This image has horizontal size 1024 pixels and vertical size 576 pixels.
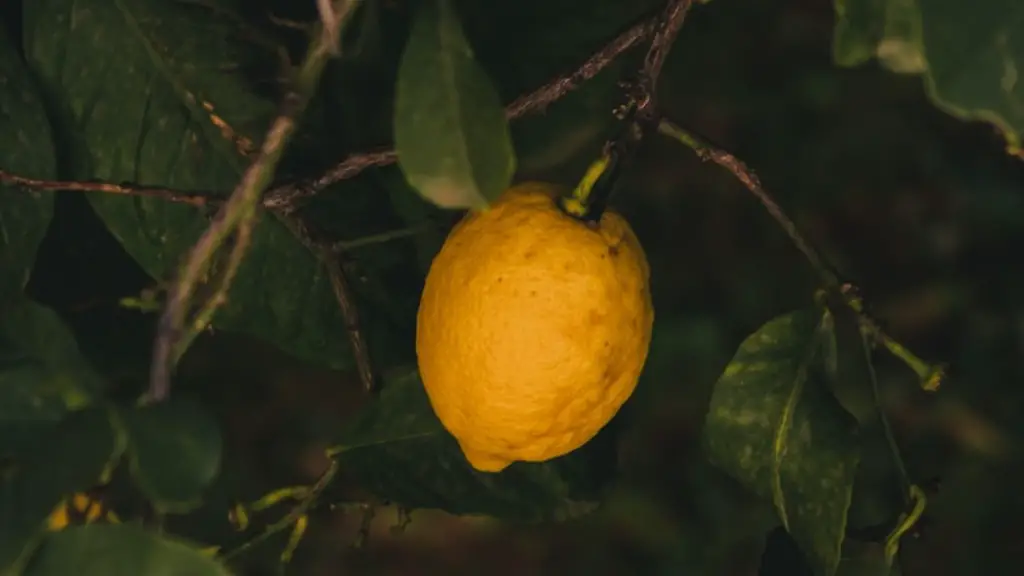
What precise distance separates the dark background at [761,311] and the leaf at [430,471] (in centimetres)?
64

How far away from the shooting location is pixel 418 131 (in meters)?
0.34

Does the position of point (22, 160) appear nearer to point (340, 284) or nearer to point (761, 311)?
point (340, 284)

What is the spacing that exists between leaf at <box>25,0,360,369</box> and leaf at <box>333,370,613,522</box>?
95 mm

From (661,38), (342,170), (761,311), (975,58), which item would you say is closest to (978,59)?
(975,58)

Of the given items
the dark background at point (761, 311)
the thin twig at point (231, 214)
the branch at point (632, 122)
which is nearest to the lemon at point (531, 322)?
the branch at point (632, 122)

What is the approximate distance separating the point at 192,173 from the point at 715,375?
32.1 inches

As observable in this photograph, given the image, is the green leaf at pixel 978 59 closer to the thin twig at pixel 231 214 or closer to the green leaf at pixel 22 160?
the thin twig at pixel 231 214

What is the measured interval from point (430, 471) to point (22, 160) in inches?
10.0

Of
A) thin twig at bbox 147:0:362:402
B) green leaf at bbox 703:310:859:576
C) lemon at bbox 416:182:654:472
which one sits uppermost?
thin twig at bbox 147:0:362:402

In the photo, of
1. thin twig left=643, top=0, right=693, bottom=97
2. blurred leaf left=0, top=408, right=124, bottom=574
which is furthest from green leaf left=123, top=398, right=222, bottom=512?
thin twig left=643, top=0, right=693, bottom=97

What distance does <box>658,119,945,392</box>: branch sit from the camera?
0.49m

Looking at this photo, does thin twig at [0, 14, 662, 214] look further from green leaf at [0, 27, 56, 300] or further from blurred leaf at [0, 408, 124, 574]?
blurred leaf at [0, 408, 124, 574]

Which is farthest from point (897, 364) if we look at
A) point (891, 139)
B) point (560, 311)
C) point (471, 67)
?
point (471, 67)

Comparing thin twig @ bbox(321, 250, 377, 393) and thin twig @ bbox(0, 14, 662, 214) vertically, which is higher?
thin twig @ bbox(0, 14, 662, 214)
